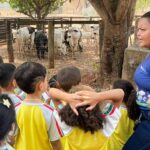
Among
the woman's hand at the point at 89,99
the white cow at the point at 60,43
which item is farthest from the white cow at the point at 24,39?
the woman's hand at the point at 89,99

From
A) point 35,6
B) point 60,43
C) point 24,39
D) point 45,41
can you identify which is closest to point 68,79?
point 60,43

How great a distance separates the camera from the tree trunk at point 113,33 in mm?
5207

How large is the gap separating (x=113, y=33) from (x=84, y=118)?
11.8 feet

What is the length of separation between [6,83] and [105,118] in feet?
2.89

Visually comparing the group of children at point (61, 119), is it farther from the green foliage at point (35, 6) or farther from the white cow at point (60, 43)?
the green foliage at point (35, 6)

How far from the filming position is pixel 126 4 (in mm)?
5148

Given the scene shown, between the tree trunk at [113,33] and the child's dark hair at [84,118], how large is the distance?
342cm

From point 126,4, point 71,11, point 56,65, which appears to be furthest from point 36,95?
point 71,11

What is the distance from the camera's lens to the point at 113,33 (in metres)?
5.38

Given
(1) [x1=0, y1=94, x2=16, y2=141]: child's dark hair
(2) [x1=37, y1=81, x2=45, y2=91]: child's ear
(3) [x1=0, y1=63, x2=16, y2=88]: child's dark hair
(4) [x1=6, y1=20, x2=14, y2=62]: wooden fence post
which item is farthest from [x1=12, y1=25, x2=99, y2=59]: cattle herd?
(1) [x1=0, y1=94, x2=16, y2=141]: child's dark hair

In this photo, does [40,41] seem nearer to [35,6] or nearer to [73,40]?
[73,40]

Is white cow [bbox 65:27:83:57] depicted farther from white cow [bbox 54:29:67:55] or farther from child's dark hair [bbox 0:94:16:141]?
child's dark hair [bbox 0:94:16:141]

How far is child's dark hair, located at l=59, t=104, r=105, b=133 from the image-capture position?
1.96 metres

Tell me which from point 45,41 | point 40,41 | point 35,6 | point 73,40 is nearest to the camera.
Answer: point 40,41
